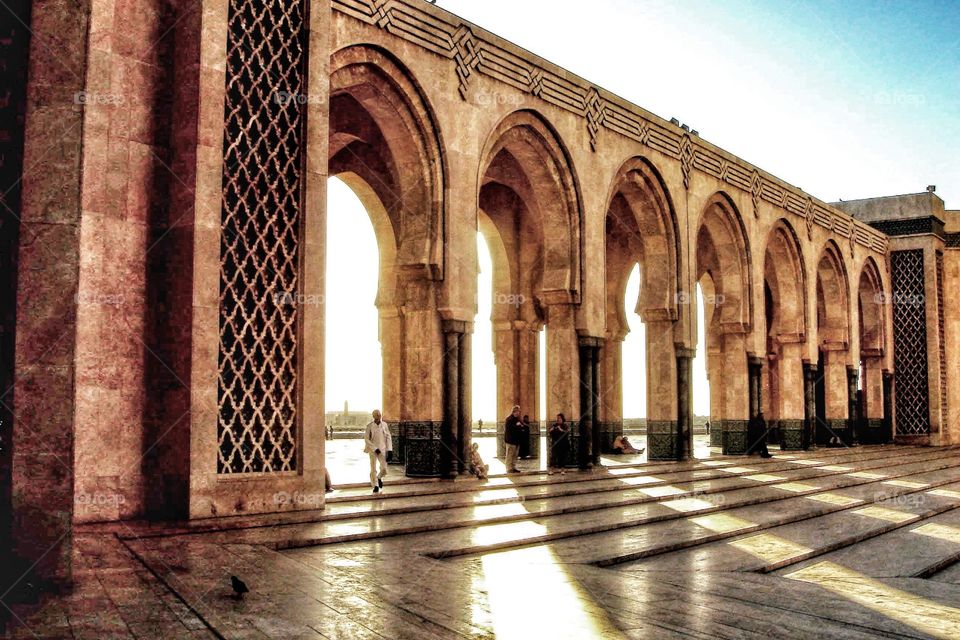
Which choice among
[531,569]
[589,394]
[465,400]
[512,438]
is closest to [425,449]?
[465,400]

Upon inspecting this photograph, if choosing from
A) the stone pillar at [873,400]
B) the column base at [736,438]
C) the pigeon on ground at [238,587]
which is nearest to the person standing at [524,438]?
the column base at [736,438]

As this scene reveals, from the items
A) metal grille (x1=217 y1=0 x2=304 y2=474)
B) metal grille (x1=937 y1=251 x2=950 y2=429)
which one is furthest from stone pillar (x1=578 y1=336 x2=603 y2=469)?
metal grille (x1=937 y1=251 x2=950 y2=429)

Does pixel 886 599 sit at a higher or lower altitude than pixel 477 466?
lower

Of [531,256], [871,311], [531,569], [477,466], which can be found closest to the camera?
[531,569]

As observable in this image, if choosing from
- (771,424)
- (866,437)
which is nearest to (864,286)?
(866,437)

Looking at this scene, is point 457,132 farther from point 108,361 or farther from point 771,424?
point 771,424

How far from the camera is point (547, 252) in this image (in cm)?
1291

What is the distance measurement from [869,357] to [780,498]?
15.9 meters

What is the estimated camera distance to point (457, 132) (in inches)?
433

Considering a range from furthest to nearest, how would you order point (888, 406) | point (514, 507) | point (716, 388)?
point (888, 406) < point (716, 388) < point (514, 507)

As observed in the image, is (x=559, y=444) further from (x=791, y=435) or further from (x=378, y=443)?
(x=791, y=435)

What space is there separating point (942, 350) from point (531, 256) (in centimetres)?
1432

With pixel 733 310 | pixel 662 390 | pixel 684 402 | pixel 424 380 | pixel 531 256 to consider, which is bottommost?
pixel 684 402

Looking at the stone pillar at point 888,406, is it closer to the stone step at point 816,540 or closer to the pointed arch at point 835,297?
the pointed arch at point 835,297
